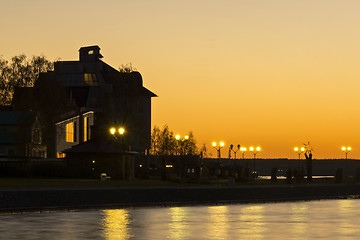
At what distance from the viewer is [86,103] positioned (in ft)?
371

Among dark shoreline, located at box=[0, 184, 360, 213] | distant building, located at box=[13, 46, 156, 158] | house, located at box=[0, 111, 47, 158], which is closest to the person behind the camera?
dark shoreline, located at box=[0, 184, 360, 213]

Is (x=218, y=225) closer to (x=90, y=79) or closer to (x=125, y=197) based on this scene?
(x=125, y=197)

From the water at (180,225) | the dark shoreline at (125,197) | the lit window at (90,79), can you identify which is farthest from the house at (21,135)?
the water at (180,225)

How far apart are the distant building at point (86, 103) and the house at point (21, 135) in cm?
291

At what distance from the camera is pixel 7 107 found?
102938 mm

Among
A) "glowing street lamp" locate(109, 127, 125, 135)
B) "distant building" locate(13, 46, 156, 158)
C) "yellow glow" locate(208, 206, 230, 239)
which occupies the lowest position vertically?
"yellow glow" locate(208, 206, 230, 239)

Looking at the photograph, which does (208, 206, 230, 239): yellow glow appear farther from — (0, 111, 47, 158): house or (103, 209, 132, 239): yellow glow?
(0, 111, 47, 158): house

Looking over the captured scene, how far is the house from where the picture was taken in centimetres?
8738

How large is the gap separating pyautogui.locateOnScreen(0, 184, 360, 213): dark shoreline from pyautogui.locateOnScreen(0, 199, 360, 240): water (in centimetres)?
557

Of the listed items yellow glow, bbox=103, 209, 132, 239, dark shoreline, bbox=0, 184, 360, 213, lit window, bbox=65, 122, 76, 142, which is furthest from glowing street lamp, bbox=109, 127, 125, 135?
yellow glow, bbox=103, 209, 132, 239

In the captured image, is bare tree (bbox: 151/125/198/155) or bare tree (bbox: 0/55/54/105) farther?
bare tree (bbox: 151/125/198/155)

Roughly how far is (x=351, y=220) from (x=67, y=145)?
69.8m

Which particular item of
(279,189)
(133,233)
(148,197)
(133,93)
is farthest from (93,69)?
(133,233)

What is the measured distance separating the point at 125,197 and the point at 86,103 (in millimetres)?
66123
